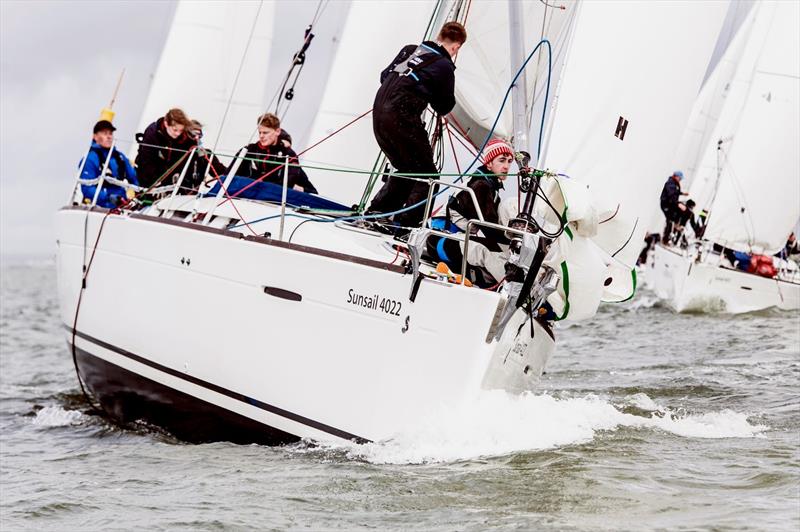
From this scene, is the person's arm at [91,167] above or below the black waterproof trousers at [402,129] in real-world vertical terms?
below

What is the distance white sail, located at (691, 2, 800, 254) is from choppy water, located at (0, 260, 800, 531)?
10889 mm

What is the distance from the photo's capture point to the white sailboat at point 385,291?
574 cm

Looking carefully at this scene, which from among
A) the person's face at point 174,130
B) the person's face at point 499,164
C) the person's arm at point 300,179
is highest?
the person's face at point 499,164

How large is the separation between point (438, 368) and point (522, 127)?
1663 millimetres

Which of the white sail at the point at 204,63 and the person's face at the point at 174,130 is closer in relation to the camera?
the person's face at the point at 174,130

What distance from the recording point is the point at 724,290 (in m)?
17.8

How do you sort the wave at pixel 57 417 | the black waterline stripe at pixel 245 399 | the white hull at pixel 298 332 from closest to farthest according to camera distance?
the white hull at pixel 298 332 → the black waterline stripe at pixel 245 399 → the wave at pixel 57 417

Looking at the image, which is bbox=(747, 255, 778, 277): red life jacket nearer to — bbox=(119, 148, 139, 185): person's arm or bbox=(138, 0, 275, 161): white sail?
bbox=(138, 0, 275, 161): white sail

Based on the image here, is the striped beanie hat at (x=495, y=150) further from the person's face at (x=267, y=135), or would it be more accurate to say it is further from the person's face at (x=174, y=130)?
the person's face at (x=174, y=130)

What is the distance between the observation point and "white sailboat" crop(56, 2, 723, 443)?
226 inches

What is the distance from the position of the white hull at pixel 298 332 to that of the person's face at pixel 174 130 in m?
1.19

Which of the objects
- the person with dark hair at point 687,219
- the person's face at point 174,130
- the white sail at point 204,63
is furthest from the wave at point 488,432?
the person with dark hair at point 687,219

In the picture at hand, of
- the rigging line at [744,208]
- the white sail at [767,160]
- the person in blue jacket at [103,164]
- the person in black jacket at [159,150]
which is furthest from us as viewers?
the rigging line at [744,208]

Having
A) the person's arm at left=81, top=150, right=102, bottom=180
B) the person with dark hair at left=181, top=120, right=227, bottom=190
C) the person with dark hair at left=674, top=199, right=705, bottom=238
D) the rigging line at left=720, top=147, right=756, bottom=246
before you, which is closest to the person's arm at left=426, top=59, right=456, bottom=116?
Result: the person with dark hair at left=181, top=120, right=227, bottom=190
